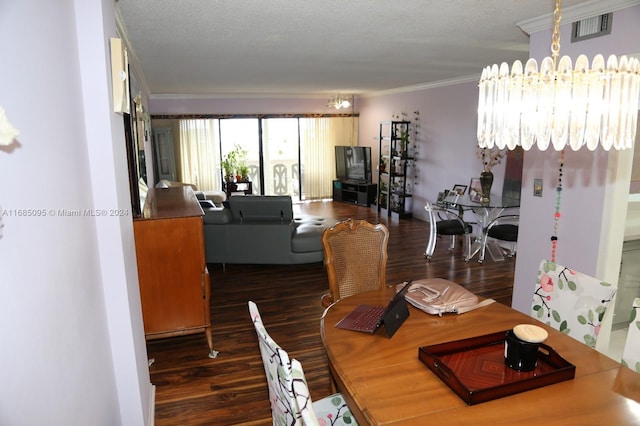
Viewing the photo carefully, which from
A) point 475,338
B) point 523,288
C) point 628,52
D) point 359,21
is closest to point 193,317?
point 475,338

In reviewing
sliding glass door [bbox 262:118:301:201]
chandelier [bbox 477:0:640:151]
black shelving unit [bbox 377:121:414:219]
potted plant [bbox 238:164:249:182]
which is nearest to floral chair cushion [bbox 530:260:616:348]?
chandelier [bbox 477:0:640:151]

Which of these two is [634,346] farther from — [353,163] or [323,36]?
A: [353,163]

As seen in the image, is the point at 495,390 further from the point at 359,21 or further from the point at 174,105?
the point at 174,105

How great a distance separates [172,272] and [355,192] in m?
6.77

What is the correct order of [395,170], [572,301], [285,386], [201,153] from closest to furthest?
1. [285,386]
2. [572,301]
3. [395,170]
4. [201,153]

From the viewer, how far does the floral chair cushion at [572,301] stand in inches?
76.2

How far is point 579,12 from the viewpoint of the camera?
2.70 meters

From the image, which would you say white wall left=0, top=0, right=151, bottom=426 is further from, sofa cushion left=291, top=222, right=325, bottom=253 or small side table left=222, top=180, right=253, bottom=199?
small side table left=222, top=180, right=253, bottom=199

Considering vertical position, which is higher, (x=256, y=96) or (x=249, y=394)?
(x=256, y=96)

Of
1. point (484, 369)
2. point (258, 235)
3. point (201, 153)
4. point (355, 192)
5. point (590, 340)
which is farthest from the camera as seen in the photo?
point (355, 192)

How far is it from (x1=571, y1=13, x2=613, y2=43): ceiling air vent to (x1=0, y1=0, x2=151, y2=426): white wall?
2.85 meters

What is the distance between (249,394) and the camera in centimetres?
265

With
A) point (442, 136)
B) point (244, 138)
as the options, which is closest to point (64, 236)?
point (442, 136)

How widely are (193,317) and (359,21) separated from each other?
2.39m
